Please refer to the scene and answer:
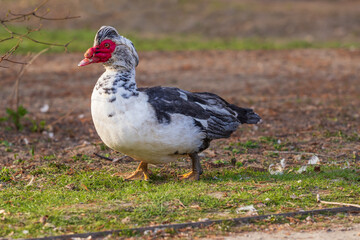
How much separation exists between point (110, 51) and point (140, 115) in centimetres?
75

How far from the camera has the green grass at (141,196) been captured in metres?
4.86

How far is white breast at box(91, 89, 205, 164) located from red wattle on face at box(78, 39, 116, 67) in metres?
0.34

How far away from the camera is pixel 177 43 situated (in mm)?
16750

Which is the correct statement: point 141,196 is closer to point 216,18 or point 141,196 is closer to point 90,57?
point 90,57

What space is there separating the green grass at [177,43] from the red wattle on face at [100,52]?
9513 millimetres

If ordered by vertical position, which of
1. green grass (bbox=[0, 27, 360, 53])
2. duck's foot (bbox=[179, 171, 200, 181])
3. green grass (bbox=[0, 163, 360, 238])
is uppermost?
green grass (bbox=[0, 27, 360, 53])

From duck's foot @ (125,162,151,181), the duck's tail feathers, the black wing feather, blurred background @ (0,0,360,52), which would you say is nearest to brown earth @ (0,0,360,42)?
blurred background @ (0,0,360,52)

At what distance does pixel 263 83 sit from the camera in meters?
12.0

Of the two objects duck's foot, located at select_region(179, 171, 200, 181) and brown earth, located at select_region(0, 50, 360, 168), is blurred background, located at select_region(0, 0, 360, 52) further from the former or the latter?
duck's foot, located at select_region(179, 171, 200, 181)

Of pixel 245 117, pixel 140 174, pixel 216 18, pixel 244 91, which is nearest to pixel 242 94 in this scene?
pixel 244 91

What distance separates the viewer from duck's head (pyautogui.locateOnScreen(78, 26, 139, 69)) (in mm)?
5734

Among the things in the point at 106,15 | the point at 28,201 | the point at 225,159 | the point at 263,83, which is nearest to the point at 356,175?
the point at 225,159

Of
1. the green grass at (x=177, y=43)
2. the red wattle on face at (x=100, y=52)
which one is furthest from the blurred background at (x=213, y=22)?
the red wattle on face at (x=100, y=52)

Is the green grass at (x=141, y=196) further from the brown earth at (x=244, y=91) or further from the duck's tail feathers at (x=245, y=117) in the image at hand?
the brown earth at (x=244, y=91)
